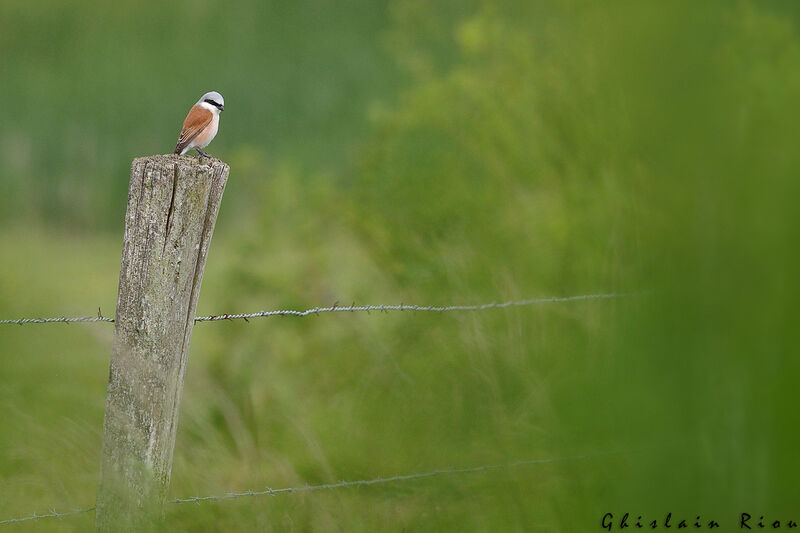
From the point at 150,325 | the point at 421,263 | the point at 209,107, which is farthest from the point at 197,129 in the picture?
the point at 421,263

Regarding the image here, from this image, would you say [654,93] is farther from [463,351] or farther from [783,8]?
[463,351]

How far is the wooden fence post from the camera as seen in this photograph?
1.46 meters

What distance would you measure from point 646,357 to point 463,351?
243 centimetres

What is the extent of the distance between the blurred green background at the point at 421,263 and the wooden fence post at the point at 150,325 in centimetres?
29

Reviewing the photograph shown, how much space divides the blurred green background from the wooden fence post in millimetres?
294

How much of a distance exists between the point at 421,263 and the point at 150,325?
2382 millimetres

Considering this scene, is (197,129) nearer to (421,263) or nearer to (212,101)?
(212,101)

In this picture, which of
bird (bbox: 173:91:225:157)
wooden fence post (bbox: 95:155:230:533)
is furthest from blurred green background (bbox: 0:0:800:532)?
bird (bbox: 173:91:225:157)

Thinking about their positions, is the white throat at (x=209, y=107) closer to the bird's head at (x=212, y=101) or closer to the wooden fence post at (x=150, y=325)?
the bird's head at (x=212, y=101)

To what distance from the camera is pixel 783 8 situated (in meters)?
0.35

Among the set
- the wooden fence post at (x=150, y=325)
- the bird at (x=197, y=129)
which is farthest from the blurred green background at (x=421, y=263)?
the bird at (x=197, y=129)

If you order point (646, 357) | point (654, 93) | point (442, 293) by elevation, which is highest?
point (654, 93)

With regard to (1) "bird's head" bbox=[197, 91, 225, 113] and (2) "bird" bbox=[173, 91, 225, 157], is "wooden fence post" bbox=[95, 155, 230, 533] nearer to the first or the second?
(2) "bird" bbox=[173, 91, 225, 157]

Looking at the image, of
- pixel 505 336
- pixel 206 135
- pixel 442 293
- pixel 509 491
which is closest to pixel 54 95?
pixel 442 293
